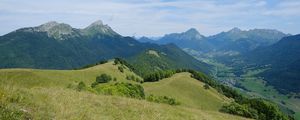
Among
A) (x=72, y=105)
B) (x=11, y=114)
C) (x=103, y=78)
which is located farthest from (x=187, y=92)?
(x=11, y=114)

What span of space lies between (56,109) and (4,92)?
8.31 ft

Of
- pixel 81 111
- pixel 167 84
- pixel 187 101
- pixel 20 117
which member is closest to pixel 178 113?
pixel 81 111

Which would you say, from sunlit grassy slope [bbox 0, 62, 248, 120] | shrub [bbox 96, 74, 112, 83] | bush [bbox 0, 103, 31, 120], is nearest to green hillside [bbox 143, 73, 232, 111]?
shrub [bbox 96, 74, 112, 83]

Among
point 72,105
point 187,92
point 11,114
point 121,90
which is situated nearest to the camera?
point 11,114

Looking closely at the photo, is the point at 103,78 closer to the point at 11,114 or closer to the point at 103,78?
the point at 103,78

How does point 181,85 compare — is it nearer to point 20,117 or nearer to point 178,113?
point 178,113

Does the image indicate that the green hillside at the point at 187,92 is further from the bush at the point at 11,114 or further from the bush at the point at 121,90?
the bush at the point at 11,114

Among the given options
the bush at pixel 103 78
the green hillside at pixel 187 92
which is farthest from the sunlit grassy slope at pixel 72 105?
the bush at pixel 103 78


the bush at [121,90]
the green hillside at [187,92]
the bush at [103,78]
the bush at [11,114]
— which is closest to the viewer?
the bush at [11,114]

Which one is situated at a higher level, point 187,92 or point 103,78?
point 103,78

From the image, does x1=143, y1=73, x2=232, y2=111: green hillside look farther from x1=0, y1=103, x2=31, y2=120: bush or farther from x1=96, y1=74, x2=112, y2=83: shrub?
x1=0, y1=103, x2=31, y2=120: bush

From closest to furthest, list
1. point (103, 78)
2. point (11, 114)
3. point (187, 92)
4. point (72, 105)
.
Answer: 1. point (11, 114)
2. point (72, 105)
3. point (187, 92)
4. point (103, 78)

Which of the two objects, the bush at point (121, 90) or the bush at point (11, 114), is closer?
the bush at point (11, 114)

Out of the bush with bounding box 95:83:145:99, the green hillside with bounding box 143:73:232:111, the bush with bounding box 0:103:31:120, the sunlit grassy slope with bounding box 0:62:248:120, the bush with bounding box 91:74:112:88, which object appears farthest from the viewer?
the bush with bounding box 91:74:112:88
